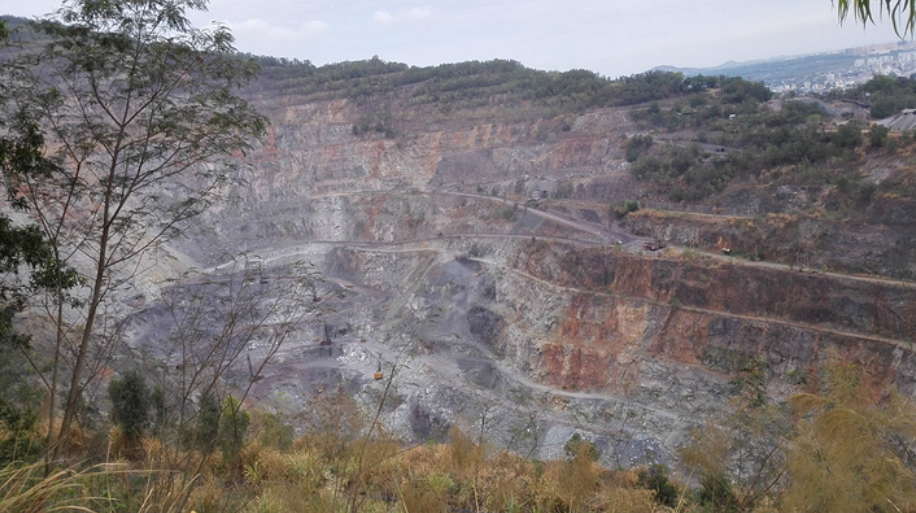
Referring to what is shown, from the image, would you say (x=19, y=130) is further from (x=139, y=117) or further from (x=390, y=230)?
(x=390, y=230)

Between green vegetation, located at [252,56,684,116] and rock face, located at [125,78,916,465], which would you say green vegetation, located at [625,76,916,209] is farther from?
green vegetation, located at [252,56,684,116]

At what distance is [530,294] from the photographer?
28203 mm

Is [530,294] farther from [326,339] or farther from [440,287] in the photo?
[326,339]

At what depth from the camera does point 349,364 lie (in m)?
28.0

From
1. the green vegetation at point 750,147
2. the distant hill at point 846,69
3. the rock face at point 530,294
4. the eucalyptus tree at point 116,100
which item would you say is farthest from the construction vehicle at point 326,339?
the distant hill at point 846,69

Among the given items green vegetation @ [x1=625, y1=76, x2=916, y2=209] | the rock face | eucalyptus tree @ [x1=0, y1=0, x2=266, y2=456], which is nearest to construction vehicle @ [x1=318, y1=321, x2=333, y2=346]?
the rock face

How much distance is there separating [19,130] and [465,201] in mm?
33864

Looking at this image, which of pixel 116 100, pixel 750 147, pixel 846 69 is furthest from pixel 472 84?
pixel 116 100

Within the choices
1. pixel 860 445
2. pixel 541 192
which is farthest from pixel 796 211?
pixel 860 445

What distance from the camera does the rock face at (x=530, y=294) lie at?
19469 millimetres

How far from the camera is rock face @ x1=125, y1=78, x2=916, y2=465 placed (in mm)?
19469

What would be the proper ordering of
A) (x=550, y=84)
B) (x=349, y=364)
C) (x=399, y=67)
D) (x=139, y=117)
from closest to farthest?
1. (x=139, y=117)
2. (x=349, y=364)
3. (x=550, y=84)
4. (x=399, y=67)

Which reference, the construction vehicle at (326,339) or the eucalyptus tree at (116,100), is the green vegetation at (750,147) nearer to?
the construction vehicle at (326,339)

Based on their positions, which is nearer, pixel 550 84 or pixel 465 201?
pixel 465 201
